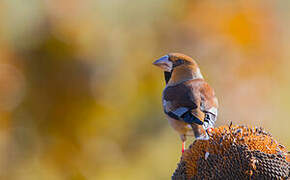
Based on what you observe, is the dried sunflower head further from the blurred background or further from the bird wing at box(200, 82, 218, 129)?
the blurred background

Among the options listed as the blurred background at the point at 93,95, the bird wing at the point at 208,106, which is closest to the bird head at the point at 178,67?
the bird wing at the point at 208,106

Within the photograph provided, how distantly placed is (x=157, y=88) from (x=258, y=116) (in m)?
2.33

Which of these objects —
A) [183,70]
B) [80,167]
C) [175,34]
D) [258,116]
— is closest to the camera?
[183,70]

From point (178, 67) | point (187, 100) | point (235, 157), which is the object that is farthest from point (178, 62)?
point (235, 157)

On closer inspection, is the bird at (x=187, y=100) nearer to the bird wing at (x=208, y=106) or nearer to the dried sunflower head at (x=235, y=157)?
the bird wing at (x=208, y=106)

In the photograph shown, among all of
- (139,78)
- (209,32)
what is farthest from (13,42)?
(209,32)

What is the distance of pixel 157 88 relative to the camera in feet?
32.5

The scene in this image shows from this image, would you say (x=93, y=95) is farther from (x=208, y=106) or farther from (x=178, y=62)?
(x=208, y=106)

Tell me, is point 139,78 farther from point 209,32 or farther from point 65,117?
point 209,32

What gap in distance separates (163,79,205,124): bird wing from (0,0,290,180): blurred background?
16.0ft

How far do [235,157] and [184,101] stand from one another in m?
0.88

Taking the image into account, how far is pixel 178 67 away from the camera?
446cm

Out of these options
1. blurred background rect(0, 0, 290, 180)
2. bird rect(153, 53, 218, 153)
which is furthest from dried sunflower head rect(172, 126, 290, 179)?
blurred background rect(0, 0, 290, 180)

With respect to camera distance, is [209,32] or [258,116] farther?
[209,32]
